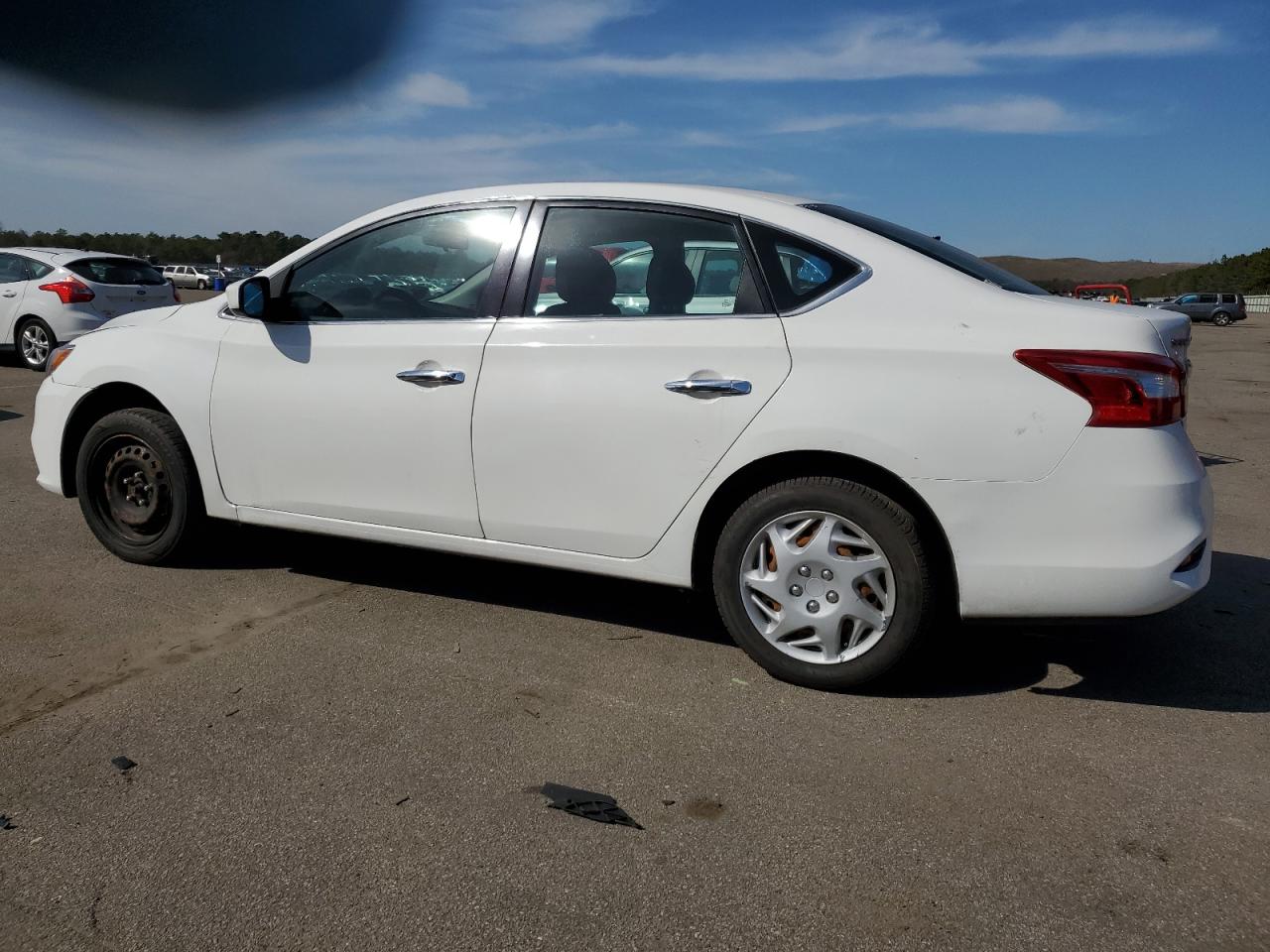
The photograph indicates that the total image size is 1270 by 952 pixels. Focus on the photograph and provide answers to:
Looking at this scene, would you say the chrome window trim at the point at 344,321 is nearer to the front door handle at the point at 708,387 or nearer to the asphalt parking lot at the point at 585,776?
the front door handle at the point at 708,387

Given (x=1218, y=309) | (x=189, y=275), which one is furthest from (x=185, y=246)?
(x=1218, y=309)

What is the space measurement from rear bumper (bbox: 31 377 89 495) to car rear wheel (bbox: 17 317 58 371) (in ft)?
30.6

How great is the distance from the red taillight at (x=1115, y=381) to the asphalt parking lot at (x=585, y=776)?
0.98 metres

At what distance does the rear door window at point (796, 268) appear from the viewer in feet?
11.6

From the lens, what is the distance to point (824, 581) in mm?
3447

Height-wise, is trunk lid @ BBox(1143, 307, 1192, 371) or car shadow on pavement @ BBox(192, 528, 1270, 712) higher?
trunk lid @ BBox(1143, 307, 1192, 371)

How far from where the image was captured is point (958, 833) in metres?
2.64

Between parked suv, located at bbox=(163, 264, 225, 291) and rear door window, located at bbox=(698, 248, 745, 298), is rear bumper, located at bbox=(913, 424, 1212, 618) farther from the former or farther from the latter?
parked suv, located at bbox=(163, 264, 225, 291)

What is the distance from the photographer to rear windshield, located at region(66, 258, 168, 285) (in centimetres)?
1316

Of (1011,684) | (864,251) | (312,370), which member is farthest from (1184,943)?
(312,370)

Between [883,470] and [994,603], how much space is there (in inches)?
21.1

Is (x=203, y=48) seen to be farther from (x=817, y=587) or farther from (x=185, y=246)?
(x=185, y=246)

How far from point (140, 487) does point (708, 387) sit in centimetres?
278

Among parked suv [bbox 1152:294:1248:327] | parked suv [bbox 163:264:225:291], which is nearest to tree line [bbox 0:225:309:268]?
parked suv [bbox 163:264:225:291]
